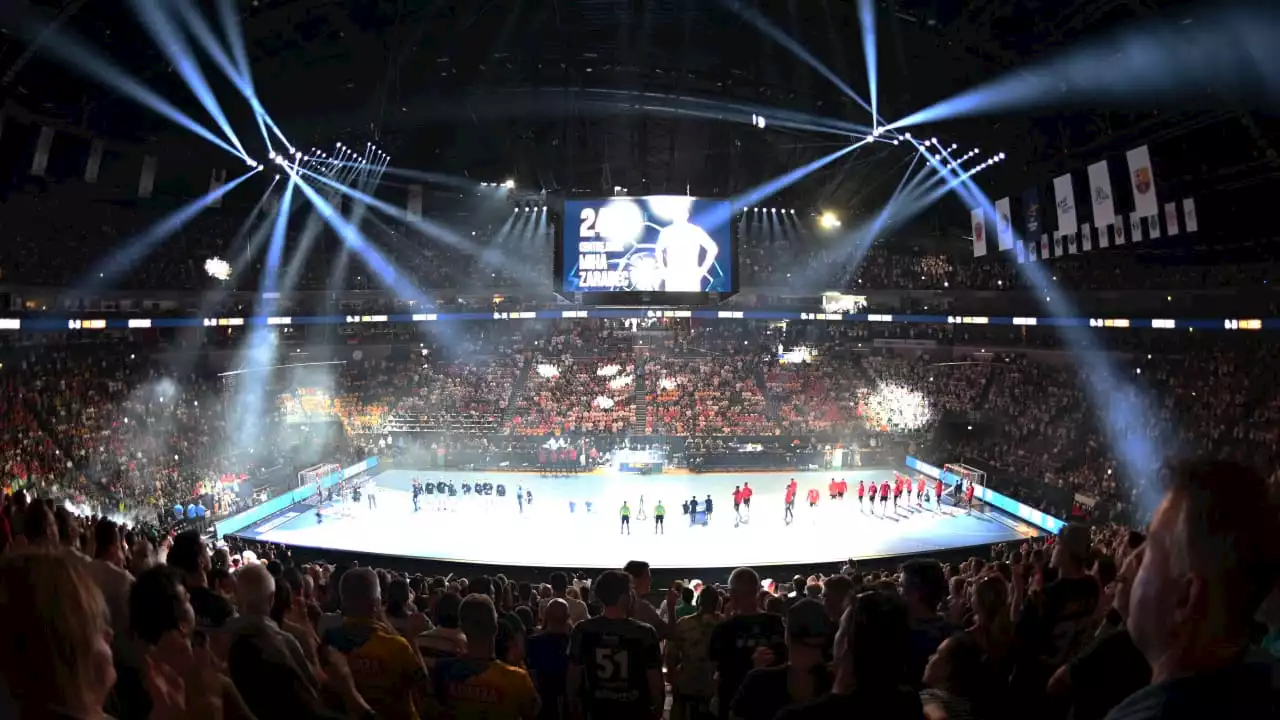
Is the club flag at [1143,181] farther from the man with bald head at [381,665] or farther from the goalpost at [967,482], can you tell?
the man with bald head at [381,665]

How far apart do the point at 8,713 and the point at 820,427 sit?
3791cm

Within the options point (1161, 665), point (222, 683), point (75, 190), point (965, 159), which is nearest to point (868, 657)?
point (1161, 665)

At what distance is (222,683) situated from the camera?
2.73 metres

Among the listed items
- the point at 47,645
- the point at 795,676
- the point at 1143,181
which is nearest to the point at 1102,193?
the point at 1143,181

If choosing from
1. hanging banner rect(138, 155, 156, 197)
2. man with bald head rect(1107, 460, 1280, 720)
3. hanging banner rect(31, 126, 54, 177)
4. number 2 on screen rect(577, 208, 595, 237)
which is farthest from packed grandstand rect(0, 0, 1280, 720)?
hanging banner rect(138, 155, 156, 197)

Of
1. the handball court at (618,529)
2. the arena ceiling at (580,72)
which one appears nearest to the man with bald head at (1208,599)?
the arena ceiling at (580,72)

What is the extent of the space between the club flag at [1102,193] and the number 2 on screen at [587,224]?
14050 millimetres

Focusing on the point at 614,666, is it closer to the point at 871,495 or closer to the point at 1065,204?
the point at 1065,204

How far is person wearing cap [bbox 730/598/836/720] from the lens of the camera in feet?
11.0

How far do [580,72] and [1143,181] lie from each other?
1518cm

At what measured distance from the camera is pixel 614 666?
14.8ft

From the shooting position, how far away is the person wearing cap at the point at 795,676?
3.34 metres

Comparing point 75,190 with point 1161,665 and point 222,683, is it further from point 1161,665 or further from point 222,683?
point 1161,665

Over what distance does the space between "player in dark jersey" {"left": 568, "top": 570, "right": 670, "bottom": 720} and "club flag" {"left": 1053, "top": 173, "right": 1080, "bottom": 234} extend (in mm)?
21514
